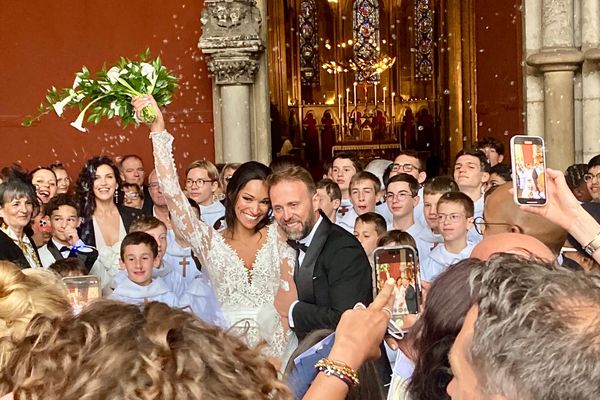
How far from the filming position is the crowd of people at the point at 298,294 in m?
1.35

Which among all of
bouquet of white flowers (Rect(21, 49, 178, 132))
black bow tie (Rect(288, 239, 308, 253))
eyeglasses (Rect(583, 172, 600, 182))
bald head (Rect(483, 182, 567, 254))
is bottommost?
black bow tie (Rect(288, 239, 308, 253))

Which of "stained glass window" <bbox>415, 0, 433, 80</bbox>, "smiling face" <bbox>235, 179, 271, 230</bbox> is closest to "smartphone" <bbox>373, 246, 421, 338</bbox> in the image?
"smiling face" <bbox>235, 179, 271, 230</bbox>

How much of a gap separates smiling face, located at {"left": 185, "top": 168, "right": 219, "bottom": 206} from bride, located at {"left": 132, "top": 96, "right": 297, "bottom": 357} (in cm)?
275

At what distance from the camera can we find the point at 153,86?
4977 millimetres


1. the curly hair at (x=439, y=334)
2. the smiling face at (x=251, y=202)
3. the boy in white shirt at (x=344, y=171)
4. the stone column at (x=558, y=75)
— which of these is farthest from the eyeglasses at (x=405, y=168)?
the curly hair at (x=439, y=334)

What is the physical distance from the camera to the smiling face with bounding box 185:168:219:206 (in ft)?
24.0

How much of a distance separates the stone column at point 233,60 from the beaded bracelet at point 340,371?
23.7ft

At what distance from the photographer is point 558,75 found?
879 centimetres

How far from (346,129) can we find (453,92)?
3445 millimetres

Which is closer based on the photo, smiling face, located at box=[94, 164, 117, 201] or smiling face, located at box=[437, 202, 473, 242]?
smiling face, located at box=[437, 202, 473, 242]

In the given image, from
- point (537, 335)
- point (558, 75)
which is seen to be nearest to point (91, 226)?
point (558, 75)

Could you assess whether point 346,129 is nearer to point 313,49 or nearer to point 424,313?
point 313,49

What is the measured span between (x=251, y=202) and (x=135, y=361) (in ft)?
10.5

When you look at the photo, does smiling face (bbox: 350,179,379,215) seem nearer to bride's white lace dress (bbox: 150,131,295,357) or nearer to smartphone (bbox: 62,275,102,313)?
bride's white lace dress (bbox: 150,131,295,357)
